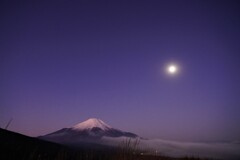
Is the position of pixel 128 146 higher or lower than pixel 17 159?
higher

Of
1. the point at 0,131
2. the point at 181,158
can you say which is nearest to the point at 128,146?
the point at 181,158

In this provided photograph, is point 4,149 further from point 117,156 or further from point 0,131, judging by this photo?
point 0,131

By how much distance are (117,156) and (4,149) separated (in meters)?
6.60

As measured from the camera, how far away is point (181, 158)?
1744 centimetres

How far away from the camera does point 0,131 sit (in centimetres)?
2600

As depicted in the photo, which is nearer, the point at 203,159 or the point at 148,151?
the point at 148,151

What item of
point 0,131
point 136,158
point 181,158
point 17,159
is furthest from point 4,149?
point 0,131

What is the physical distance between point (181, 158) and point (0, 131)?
Result: 1958 centimetres

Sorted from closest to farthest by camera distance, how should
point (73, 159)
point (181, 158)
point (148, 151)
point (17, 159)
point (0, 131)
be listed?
1. point (17, 159)
2. point (148, 151)
3. point (181, 158)
4. point (73, 159)
5. point (0, 131)

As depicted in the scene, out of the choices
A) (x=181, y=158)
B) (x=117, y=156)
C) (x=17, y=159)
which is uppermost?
(x=181, y=158)

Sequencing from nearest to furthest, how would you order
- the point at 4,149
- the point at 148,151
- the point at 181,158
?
the point at 4,149
the point at 148,151
the point at 181,158

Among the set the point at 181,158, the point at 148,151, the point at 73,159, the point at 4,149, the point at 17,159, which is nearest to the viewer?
the point at 17,159

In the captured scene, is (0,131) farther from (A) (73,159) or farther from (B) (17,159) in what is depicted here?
(B) (17,159)

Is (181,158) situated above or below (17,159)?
above
